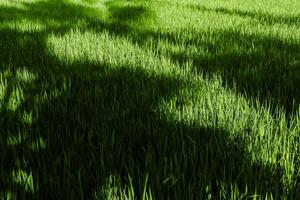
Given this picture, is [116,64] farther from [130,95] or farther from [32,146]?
[32,146]

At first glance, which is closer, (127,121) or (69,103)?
(127,121)

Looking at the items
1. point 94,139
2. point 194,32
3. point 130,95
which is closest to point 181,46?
point 194,32

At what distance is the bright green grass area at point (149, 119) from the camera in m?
0.79

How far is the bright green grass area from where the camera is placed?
0.79 m

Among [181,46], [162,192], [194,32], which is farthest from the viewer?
[194,32]

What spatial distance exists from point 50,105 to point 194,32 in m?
2.11

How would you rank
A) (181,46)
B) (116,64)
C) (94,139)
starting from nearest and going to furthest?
(94,139) → (116,64) → (181,46)

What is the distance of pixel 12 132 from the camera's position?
1.12m

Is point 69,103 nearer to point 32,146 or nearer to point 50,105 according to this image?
point 50,105

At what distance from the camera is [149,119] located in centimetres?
114

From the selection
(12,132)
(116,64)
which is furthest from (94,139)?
(116,64)

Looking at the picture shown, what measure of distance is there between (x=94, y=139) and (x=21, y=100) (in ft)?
1.59

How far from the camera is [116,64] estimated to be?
192cm

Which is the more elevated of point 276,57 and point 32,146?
point 276,57
